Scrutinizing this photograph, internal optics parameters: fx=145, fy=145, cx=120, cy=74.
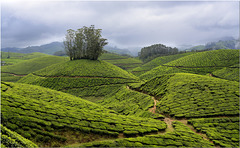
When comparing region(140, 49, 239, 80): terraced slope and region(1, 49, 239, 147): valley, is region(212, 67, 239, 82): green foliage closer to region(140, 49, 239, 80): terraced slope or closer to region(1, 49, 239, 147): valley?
region(140, 49, 239, 80): terraced slope

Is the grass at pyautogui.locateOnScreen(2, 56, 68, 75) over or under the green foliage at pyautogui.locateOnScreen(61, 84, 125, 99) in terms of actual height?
over

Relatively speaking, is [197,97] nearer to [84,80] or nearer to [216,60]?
[84,80]

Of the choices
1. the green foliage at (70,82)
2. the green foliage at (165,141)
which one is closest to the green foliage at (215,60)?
the green foliage at (70,82)

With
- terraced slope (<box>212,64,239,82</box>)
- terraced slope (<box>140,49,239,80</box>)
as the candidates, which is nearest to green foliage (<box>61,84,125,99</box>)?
terraced slope (<box>140,49,239,80</box>)

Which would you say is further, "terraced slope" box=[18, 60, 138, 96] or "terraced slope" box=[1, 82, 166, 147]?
"terraced slope" box=[18, 60, 138, 96]

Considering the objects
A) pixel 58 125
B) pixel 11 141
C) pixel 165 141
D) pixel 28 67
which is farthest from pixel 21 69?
pixel 165 141

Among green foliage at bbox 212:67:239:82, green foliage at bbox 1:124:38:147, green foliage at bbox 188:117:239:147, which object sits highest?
green foliage at bbox 212:67:239:82

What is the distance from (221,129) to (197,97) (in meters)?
9.80

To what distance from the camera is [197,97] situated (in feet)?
115

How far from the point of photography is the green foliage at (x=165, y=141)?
17.9 metres

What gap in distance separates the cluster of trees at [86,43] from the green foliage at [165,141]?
233ft

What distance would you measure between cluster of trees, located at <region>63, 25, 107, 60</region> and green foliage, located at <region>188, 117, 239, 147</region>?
6977cm

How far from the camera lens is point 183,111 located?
1213 inches

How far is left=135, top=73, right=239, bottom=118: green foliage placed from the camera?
30375 mm
